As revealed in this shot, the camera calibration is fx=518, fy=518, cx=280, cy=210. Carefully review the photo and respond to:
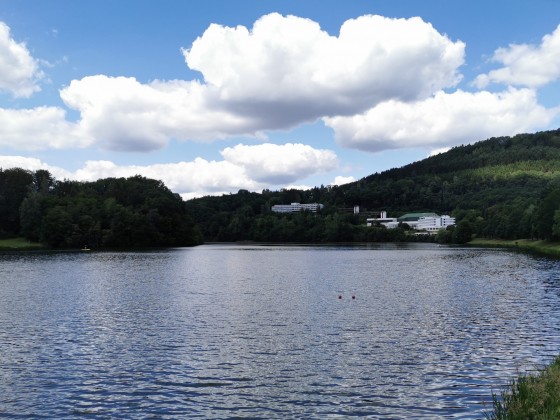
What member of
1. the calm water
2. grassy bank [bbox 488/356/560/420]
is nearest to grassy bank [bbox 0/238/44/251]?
the calm water

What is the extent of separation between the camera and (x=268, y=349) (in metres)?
32.8

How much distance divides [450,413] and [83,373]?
18588 millimetres

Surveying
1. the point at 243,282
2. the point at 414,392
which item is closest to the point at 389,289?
the point at 243,282

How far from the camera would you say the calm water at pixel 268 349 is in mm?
23000

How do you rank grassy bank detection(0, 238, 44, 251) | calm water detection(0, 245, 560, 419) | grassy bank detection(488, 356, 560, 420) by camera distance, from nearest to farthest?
grassy bank detection(488, 356, 560, 420)
calm water detection(0, 245, 560, 419)
grassy bank detection(0, 238, 44, 251)

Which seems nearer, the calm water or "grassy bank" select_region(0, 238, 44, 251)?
the calm water

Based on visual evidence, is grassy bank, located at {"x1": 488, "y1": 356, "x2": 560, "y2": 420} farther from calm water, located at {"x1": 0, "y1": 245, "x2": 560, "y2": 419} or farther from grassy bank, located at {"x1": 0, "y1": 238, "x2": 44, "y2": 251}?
grassy bank, located at {"x1": 0, "y1": 238, "x2": 44, "y2": 251}

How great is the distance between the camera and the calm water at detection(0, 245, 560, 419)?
23.0 m

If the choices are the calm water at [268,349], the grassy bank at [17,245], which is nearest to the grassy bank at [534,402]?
the calm water at [268,349]

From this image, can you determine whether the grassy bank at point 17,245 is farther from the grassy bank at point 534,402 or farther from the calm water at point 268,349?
the grassy bank at point 534,402

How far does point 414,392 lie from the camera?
24250 millimetres

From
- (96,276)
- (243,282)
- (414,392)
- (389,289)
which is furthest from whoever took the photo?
(96,276)

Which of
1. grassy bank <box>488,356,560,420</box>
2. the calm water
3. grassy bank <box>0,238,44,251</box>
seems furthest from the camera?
grassy bank <box>0,238,44,251</box>

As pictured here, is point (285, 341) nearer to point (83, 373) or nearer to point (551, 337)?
point (83, 373)
